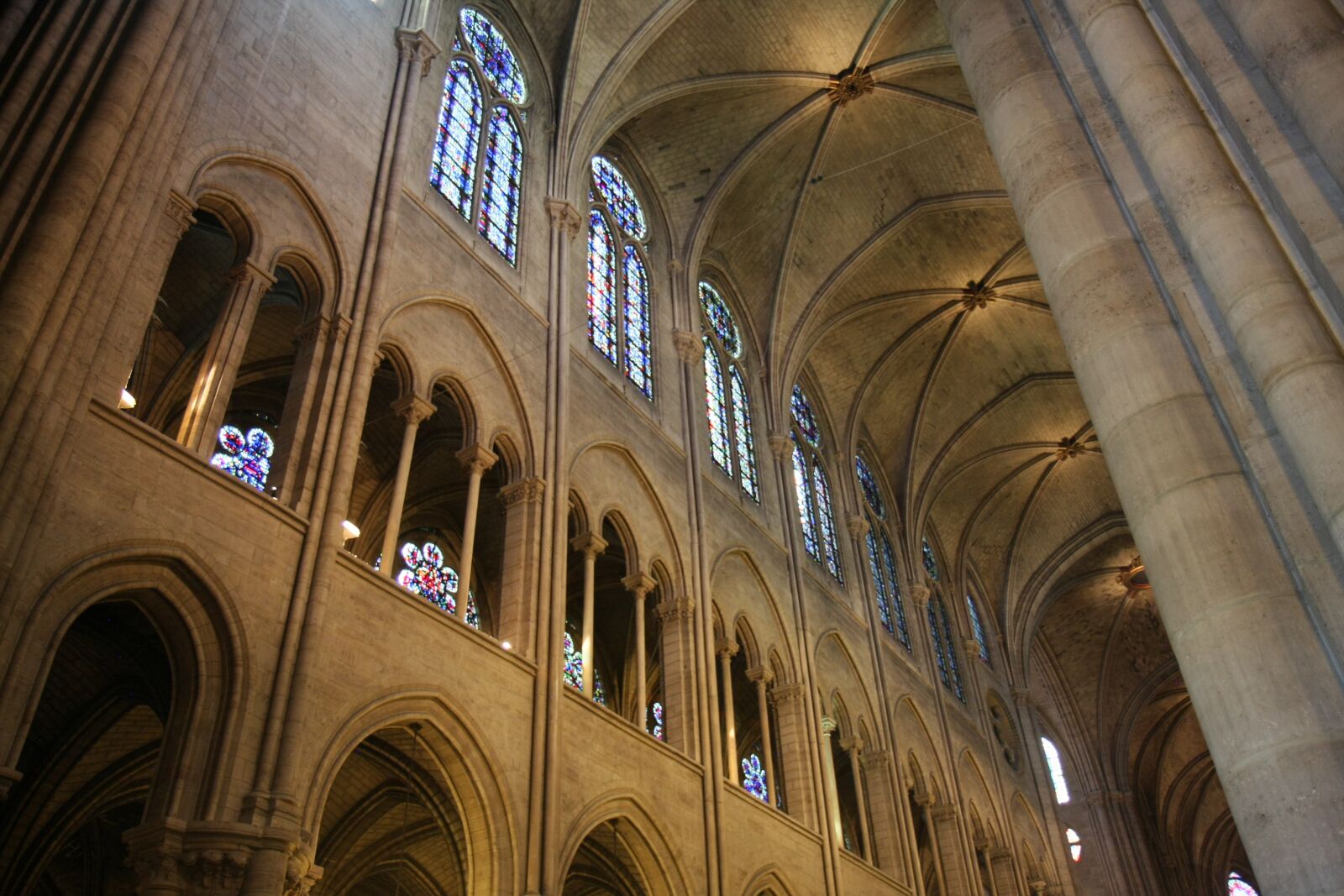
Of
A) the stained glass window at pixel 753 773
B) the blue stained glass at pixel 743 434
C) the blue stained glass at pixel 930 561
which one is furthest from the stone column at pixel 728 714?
the blue stained glass at pixel 930 561

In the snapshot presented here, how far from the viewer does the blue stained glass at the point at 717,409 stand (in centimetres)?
1684

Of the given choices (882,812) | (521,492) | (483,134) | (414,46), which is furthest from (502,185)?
(882,812)

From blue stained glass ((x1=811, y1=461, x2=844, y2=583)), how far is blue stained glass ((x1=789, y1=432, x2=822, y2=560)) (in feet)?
0.99

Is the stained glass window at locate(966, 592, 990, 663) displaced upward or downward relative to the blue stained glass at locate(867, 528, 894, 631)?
upward

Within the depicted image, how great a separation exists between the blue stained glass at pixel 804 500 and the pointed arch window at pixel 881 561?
221 centimetres

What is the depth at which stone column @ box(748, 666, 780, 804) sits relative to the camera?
1357 centimetres

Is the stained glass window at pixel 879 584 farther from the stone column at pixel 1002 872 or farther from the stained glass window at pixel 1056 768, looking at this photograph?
the stained glass window at pixel 1056 768

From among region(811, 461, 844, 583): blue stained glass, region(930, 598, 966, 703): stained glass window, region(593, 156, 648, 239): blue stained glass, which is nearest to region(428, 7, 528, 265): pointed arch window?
region(593, 156, 648, 239): blue stained glass

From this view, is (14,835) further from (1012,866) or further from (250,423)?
(1012,866)

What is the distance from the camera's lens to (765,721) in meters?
14.6

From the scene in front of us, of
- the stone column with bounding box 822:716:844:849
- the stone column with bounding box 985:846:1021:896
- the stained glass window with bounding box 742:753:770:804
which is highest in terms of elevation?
the stained glass window with bounding box 742:753:770:804

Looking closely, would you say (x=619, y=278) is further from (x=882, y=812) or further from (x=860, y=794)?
(x=882, y=812)

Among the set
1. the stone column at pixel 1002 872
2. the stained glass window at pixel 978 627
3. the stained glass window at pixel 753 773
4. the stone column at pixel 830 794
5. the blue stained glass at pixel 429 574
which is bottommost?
the stone column at pixel 830 794

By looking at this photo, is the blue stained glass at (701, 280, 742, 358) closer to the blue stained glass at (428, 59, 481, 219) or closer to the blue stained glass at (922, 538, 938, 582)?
the blue stained glass at (428, 59, 481, 219)
